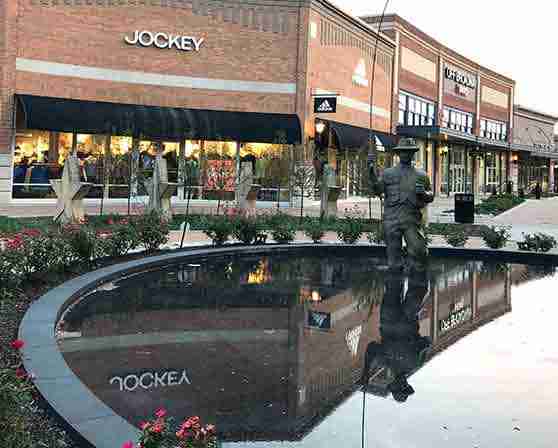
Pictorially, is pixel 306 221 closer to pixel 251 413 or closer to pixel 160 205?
pixel 160 205

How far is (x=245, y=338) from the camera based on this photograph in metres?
7.65

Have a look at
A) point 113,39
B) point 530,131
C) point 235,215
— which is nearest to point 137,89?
point 113,39

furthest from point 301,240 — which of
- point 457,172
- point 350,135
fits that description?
point 457,172

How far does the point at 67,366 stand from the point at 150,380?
74 cm

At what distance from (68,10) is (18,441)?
27.4 meters

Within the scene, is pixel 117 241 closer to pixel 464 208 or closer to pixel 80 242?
pixel 80 242

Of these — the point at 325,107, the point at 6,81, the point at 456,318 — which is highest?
the point at 325,107

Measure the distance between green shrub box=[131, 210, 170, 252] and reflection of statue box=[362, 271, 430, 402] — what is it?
5.38 metres

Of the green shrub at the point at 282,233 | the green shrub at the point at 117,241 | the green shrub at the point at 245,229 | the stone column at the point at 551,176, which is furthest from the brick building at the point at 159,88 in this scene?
the stone column at the point at 551,176

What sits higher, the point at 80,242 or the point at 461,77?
the point at 461,77

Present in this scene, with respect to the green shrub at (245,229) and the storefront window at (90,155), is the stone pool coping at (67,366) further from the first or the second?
the storefront window at (90,155)

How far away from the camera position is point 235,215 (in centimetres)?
1681

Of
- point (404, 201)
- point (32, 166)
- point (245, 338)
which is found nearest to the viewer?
point (245, 338)

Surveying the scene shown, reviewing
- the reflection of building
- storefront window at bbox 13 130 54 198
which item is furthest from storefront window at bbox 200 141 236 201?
the reflection of building
